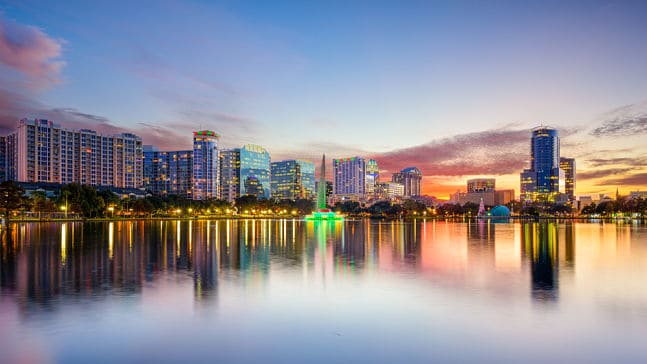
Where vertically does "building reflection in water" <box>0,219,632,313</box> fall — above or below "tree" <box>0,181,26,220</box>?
below

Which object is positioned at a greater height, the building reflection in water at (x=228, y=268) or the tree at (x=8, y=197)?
the tree at (x=8, y=197)

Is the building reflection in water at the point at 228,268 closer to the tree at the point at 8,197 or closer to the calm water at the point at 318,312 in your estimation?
the calm water at the point at 318,312

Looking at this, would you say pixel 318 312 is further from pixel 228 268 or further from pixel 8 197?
Result: pixel 8 197

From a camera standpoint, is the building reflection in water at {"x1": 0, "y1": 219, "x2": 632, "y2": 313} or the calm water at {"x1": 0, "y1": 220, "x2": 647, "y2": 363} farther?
the building reflection in water at {"x1": 0, "y1": 219, "x2": 632, "y2": 313}

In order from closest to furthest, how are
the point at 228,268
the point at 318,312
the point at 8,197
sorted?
the point at 318,312
the point at 228,268
the point at 8,197

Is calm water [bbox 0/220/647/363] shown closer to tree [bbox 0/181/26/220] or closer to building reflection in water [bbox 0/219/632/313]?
building reflection in water [bbox 0/219/632/313]

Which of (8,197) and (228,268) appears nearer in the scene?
(228,268)

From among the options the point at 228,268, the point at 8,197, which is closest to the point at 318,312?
the point at 228,268

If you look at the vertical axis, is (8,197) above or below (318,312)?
above

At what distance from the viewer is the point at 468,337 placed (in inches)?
529

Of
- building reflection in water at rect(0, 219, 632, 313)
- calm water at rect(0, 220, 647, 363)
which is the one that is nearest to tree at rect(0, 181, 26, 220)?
building reflection in water at rect(0, 219, 632, 313)

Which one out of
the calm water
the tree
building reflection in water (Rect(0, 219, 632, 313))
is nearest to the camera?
the calm water

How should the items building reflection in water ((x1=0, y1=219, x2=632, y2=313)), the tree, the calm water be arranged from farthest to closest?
the tree, building reflection in water ((x1=0, y1=219, x2=632, y2=313)), the calm water

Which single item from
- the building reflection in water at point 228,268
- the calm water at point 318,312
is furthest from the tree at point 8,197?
the calm water at point 318,312
